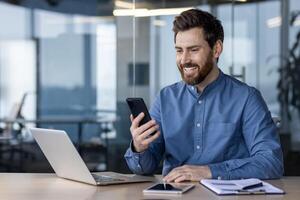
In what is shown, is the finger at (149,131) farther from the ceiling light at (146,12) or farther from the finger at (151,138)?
the ceiling light at (146,12)

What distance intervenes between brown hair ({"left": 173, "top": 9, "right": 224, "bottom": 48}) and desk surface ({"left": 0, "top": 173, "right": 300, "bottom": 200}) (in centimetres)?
60

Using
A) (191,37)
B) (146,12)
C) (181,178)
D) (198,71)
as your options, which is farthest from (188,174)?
(146,12)

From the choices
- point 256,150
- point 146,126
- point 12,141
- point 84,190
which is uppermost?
point 146,126

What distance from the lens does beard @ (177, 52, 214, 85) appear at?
2.36m

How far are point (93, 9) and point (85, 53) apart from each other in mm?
548

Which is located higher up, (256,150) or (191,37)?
(191,37)

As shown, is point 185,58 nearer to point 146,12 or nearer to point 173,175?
point 173,175

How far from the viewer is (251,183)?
2.07 metres

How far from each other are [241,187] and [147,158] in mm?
517

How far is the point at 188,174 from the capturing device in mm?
2225

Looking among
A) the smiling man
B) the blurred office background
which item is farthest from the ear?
the blurred office background

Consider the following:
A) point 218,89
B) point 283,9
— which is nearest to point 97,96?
point 283,9

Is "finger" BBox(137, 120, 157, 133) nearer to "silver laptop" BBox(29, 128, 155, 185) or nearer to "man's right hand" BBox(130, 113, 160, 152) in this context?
"man's right hand" BBox(130, 113, 160, 152)

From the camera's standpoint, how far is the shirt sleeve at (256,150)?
2246mm
